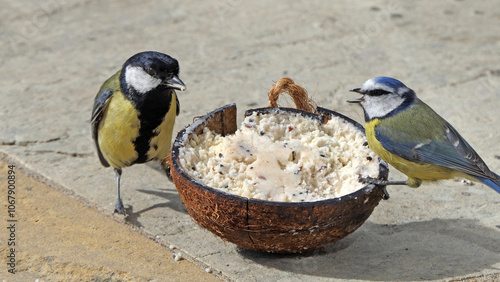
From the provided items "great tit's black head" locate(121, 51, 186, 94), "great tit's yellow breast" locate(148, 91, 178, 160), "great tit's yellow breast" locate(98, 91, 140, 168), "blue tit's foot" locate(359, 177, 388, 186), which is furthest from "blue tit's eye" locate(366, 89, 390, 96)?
"great tit's yellow breast" locate(98, 91, 140, 168)

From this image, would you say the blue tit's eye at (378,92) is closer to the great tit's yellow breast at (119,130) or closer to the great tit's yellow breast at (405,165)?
the great tit's yellow breast at (405,165)

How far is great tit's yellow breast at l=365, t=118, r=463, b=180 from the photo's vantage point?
3551mm

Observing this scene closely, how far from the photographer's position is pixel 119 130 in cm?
387

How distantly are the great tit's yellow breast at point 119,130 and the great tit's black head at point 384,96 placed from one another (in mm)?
1231

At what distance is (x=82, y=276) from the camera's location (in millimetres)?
3404

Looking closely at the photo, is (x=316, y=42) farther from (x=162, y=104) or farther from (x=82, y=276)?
(x=82, y=276)

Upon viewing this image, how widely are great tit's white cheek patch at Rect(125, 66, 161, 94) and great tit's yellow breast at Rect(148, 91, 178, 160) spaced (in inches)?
7.9

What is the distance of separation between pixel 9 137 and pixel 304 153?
2.35m

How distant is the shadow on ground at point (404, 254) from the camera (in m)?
3.47

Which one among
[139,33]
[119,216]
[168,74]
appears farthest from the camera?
[139,33]

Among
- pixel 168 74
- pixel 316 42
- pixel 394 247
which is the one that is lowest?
pixel 394 247

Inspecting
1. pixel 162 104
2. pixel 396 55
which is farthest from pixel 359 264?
pixel 396 55

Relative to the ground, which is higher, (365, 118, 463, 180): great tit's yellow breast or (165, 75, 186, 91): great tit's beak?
(165, 75, 186, 91): great tit's beak

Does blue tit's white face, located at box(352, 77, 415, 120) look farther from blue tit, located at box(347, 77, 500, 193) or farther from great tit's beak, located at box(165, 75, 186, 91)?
great tit's beak, located at box(165, 75, 186, 91)
